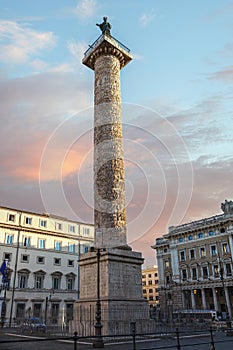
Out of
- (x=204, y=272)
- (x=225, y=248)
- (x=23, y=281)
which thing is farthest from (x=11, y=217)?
(x=225, y=248)

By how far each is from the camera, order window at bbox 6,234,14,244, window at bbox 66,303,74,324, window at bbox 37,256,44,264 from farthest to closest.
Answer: window at bbox 37,256,44,264
window at bbox 6,234,14,244
window at bbox 66,303,74,324

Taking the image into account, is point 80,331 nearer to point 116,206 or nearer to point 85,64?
point 116,206

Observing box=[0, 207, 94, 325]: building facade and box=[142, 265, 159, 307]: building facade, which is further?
box=[142, 265, 159, 307]: building facade

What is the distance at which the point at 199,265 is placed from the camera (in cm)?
4619

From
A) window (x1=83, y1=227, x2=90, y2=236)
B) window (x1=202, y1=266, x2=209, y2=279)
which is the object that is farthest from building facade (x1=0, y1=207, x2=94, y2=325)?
window (x1=202, y1=266, x2=209, y2=279)

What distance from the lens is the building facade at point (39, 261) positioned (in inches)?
1410

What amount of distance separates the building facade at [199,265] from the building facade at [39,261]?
603 inches

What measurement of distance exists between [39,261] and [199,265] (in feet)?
76.1

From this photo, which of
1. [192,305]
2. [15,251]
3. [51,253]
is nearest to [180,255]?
[192,305]

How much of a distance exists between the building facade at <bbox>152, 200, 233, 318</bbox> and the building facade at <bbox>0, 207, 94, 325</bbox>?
15311 mm

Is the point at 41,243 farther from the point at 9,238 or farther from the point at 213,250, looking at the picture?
the point at 213,250

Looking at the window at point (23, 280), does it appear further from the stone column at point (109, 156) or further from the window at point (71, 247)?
the stone column at point (109, 156)

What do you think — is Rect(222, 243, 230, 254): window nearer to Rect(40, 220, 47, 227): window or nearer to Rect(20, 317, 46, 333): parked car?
Rect(40, 220, 47, 227): window

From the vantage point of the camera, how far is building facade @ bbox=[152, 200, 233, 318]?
43.1 metres
